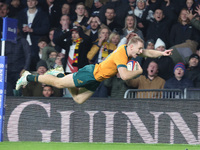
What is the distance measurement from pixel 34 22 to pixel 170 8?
4.22 m

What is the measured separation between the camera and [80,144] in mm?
10961

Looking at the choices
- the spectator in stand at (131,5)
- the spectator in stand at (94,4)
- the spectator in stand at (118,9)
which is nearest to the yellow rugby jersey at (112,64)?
the spectator in stand at (118,9)

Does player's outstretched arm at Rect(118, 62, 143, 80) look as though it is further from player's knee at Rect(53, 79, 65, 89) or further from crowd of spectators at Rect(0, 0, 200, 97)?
crowd of spectators at Rect(0, 0, 200, 97)

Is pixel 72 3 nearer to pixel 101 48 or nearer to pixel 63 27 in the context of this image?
pixel 63 27

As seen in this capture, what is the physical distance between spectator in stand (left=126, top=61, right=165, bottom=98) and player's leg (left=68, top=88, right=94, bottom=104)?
2550mm

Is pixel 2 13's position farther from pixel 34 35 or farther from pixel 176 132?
pixel 176 132

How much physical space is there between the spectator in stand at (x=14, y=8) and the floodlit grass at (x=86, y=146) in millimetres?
5738

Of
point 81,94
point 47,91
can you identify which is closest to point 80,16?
point 47,91

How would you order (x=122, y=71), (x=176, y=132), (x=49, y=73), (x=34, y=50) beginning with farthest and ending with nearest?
(x=34, y=50)
(x=176, y=132)
(x=49, y=73)
(x=122, y=71)

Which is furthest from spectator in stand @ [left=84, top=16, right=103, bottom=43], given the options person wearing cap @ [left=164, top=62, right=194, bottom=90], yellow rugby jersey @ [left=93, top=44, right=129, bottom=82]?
yellow rugby jersey @ [left=93, top=44, right=129, bottom=82]

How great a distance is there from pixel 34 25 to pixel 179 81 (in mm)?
5204

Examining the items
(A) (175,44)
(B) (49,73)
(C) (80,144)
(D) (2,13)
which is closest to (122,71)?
(B) (49,73)

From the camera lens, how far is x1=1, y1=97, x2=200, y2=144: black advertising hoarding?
11.2 metres

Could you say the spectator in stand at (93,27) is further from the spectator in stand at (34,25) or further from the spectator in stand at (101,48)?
the spectator in stand at (34,25)
